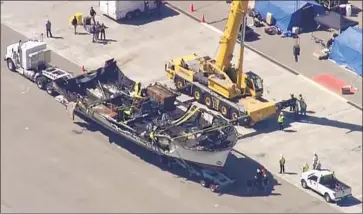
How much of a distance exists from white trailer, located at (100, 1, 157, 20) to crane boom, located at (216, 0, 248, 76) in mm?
10392

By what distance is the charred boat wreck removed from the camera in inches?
2151

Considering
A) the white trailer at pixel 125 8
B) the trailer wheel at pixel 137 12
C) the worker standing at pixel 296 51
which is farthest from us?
the trailer wheel at pixel 137 12

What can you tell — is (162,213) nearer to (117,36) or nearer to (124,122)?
(124,122)

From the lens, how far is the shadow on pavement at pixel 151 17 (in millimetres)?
71312

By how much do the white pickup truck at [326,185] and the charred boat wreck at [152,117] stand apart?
353cm

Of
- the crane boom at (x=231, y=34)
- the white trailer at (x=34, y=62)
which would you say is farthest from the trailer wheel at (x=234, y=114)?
the white trailer at (x=34, y=62)

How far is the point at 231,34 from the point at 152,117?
20.7ft

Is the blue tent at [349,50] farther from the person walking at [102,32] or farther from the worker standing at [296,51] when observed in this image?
the person walking at [102,32]

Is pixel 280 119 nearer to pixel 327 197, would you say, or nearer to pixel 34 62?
pixel 327 197

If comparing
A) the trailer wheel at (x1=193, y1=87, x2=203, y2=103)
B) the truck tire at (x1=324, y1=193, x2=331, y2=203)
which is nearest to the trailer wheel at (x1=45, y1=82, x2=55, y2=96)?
the trailer wheel at (x1=193, y1=87, x2=203, y2=103)

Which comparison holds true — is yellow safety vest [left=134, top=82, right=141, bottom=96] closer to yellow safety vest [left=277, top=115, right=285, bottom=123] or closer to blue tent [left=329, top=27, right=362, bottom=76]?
yellow safety vest [left=277, top=115, right=285, bottom=123]

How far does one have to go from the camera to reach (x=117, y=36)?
6956cm

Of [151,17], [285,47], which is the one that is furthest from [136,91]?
[151,17]

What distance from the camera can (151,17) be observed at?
72.1m
